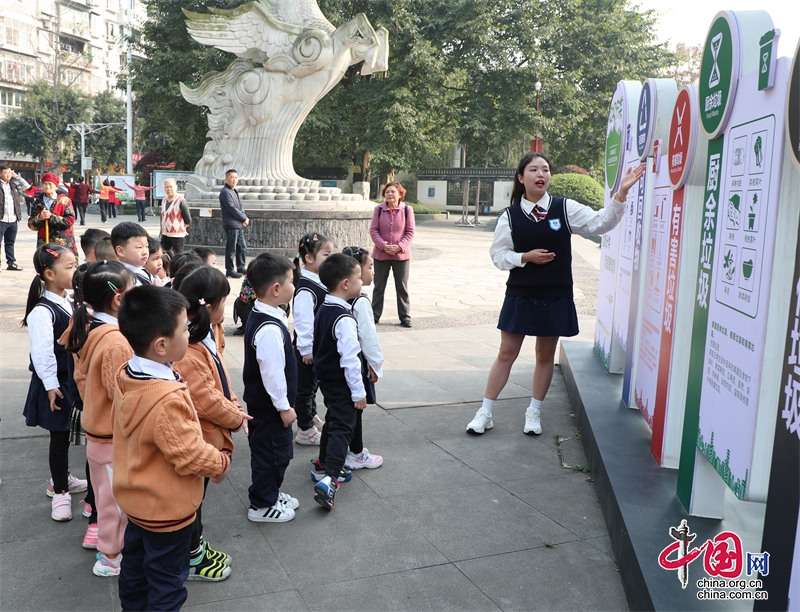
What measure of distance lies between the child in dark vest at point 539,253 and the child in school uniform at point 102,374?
2.27m

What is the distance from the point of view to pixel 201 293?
2990 millimetres

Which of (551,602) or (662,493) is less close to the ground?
(662,493)

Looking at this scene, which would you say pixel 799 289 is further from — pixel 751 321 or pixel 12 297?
pixel 12 297

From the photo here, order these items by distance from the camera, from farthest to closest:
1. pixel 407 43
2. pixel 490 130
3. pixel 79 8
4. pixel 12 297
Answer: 1. pixel 79 8
2. pixel 490 130
3. pixel 407 43
4. pixel 12 297

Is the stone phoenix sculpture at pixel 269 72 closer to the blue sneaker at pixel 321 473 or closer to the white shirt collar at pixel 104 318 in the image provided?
the blue sneaker at pixel 321 473

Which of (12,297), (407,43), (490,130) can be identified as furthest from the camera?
(490,130)

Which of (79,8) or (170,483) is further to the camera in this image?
(79,8)

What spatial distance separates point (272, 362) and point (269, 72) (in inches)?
476

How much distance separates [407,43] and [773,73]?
2593 cm

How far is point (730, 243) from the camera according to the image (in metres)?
2.64

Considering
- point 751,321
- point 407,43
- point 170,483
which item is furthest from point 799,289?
point 407,43

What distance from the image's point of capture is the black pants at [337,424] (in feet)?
11.9
